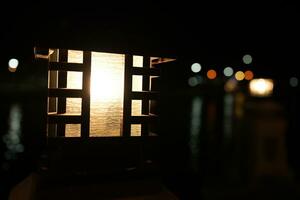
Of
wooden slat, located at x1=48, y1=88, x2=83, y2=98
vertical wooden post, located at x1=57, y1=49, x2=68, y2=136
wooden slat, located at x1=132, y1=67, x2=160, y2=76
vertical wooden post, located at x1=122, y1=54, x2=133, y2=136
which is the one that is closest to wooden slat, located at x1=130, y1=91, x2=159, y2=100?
Result: vertical wooden post, located at x1=122, y1=54, x2=133, y2=136

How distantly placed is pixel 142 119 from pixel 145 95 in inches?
16.0

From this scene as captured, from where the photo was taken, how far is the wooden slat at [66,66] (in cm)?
466

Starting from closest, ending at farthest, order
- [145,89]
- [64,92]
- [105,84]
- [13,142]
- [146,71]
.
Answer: [64,92] → [105,84] → [146,71] → [145,89] → [13,142]

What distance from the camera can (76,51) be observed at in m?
5.00

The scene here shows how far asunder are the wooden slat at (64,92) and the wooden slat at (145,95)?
85 cm

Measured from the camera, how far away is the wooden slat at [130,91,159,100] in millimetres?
5059

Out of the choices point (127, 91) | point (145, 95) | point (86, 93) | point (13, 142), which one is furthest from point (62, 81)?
point (13, 142)

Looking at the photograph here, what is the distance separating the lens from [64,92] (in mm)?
4703

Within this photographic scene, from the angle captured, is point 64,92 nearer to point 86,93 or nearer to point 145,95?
point 86,93

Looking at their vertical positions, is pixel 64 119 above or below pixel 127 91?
below

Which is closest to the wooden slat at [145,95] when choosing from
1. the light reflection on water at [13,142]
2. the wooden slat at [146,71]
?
the wooden slat at [146,71]

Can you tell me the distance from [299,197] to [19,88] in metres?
59.2

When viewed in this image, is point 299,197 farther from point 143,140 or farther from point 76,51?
point 76,51

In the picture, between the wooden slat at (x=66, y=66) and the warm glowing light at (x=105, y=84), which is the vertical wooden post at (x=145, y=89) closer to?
the warm glowing light at (x=105, y=84)
